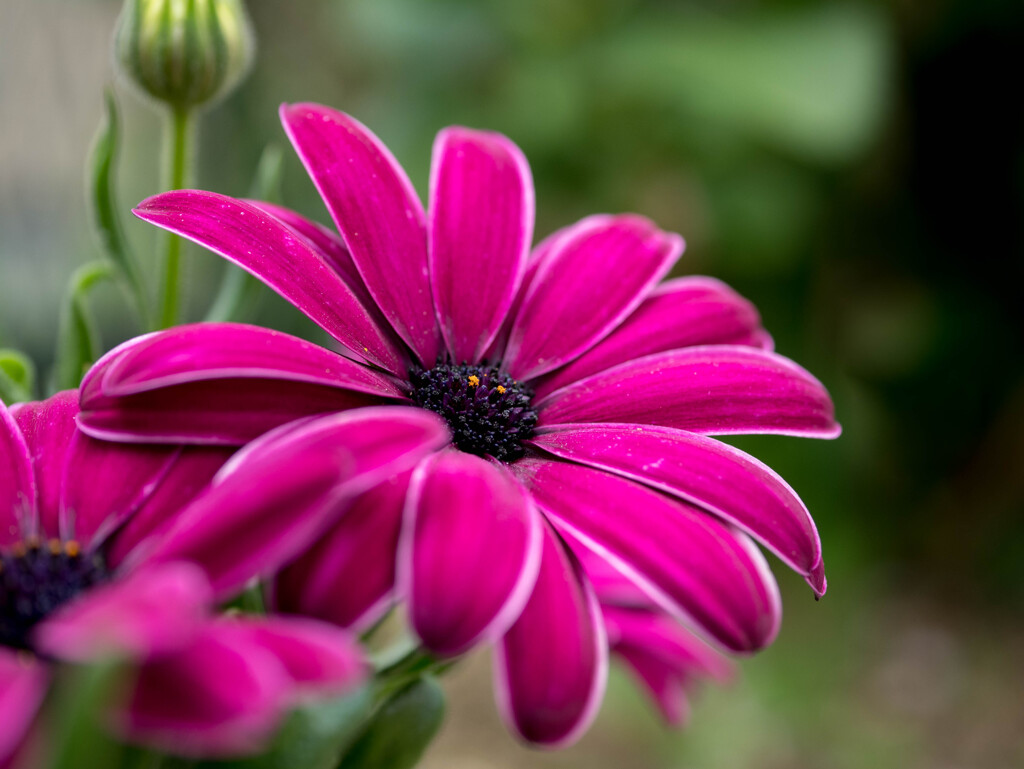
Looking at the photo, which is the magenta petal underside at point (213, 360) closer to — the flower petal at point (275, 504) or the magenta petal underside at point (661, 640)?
the flower petal at point (275, 504)

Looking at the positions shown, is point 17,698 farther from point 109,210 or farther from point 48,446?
point 109,210

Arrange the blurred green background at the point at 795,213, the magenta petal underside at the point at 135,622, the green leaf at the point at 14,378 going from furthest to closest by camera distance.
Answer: the blurred green background at the point at 795,213 < the green leaf at the point at 14,378 < the magenta petal underside at the point at 135,622

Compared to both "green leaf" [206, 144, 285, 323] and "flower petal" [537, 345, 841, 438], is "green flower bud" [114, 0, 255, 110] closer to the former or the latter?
"green leaf" [206, 144, 285, 323]

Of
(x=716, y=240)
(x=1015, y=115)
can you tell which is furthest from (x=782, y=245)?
(x=1015, y=115)

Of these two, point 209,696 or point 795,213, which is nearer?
point 209,696

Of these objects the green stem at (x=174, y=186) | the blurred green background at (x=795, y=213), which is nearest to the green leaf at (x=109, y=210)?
the green stem at (x=174, y=186)

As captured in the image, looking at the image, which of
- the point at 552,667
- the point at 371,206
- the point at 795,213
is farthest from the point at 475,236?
the point at 795,213
